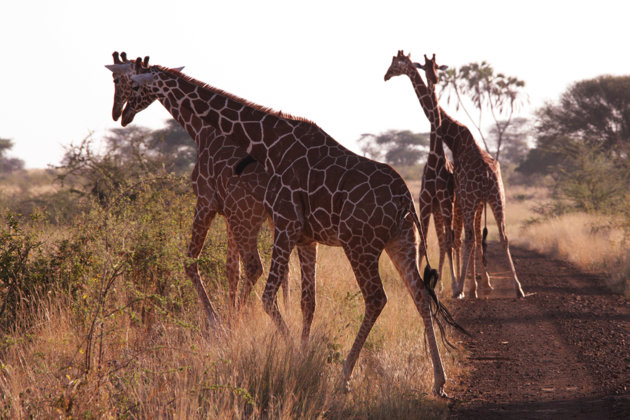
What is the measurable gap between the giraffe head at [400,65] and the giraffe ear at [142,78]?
185 inches

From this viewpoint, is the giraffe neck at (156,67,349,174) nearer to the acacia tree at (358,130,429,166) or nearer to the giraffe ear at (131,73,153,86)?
the giraffe ear at (131,73,153,86)

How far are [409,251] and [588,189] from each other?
17620 mm

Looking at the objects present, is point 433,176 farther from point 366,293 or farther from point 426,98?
point 366,293

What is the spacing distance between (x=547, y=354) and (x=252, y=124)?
425cm

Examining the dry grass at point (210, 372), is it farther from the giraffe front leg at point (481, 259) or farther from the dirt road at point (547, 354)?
the giraffe front leg at point (481, 259)

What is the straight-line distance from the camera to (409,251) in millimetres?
5602

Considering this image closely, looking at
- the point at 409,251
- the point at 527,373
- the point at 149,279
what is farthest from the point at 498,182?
the point at 149,279

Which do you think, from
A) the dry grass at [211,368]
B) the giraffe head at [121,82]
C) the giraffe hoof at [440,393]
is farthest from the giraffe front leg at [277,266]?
the giraffe head at [121,82]

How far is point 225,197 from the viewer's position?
658 cm

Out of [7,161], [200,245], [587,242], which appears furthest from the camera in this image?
[7,161]

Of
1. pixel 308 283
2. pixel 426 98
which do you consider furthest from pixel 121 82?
pixel 426 98

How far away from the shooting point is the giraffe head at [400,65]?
9.93m

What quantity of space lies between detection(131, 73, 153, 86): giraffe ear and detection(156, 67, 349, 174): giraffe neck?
3.6 inches

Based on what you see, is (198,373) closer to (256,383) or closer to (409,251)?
(256,383)
